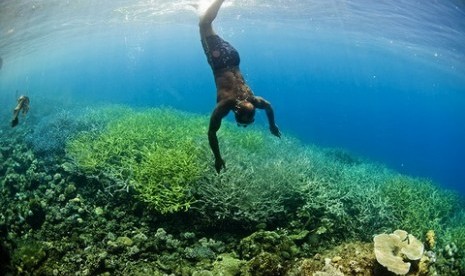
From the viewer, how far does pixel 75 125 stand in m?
15.8

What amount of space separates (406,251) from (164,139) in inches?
322

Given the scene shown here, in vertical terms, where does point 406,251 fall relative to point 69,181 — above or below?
above

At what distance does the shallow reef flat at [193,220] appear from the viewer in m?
6.88

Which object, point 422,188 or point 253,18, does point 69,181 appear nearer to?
point 422,188

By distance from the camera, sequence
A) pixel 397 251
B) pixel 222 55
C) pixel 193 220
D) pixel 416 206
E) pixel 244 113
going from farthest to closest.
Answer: pixel 416 206 < pixel 193 220 < pixel 222 55 < pixel 244 113 < pixel 397 251

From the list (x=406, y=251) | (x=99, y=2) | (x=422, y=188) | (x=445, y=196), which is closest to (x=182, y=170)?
(x=406, y=251)

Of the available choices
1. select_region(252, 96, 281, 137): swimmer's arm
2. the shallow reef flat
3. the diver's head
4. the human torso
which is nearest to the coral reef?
the shallow reef flat

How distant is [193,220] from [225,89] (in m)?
3.58

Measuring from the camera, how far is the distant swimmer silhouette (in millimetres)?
6602

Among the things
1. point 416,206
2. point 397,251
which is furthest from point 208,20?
point 416,206

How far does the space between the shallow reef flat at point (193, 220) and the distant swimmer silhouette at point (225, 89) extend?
1.96 meters

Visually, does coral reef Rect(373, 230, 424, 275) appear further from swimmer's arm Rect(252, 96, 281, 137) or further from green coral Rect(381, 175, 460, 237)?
green coral Rect(381, 175, 460, 237)

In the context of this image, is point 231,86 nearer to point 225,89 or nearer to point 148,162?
point 225,89

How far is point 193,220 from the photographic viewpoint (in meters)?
8.84
